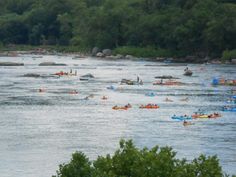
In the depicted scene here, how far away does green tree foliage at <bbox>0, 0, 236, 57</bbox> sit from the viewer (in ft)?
461

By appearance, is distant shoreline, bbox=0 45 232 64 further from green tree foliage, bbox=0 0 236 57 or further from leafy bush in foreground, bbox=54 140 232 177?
leafy bush in foreground, bbox=54 140 232 177

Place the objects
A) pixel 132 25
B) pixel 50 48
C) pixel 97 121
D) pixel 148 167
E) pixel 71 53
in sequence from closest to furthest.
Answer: pixel 148 167 < pixel 97 121 < pixel 132 25 < pixel 71 53 < pixel 50 48

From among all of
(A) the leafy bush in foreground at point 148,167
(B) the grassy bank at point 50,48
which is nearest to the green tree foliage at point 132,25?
(B) the grassy bank at point 50,48

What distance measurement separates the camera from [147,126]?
62875 millimetres

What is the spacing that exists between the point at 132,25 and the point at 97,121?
90578mm

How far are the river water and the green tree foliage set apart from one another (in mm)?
31575

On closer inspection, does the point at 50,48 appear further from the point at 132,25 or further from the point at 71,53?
the point at 132,25

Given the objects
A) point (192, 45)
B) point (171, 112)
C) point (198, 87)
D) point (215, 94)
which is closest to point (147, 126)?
point (171, 112)

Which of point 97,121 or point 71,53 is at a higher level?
point 97,121

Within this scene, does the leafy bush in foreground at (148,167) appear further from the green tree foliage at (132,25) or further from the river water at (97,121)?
the green tree foliage at (132,25)

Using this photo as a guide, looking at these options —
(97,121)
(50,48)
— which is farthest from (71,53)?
(97,121)

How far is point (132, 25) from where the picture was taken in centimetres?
15575

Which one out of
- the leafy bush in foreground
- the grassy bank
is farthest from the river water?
the grassy bank

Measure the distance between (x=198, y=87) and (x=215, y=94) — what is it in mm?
6762
